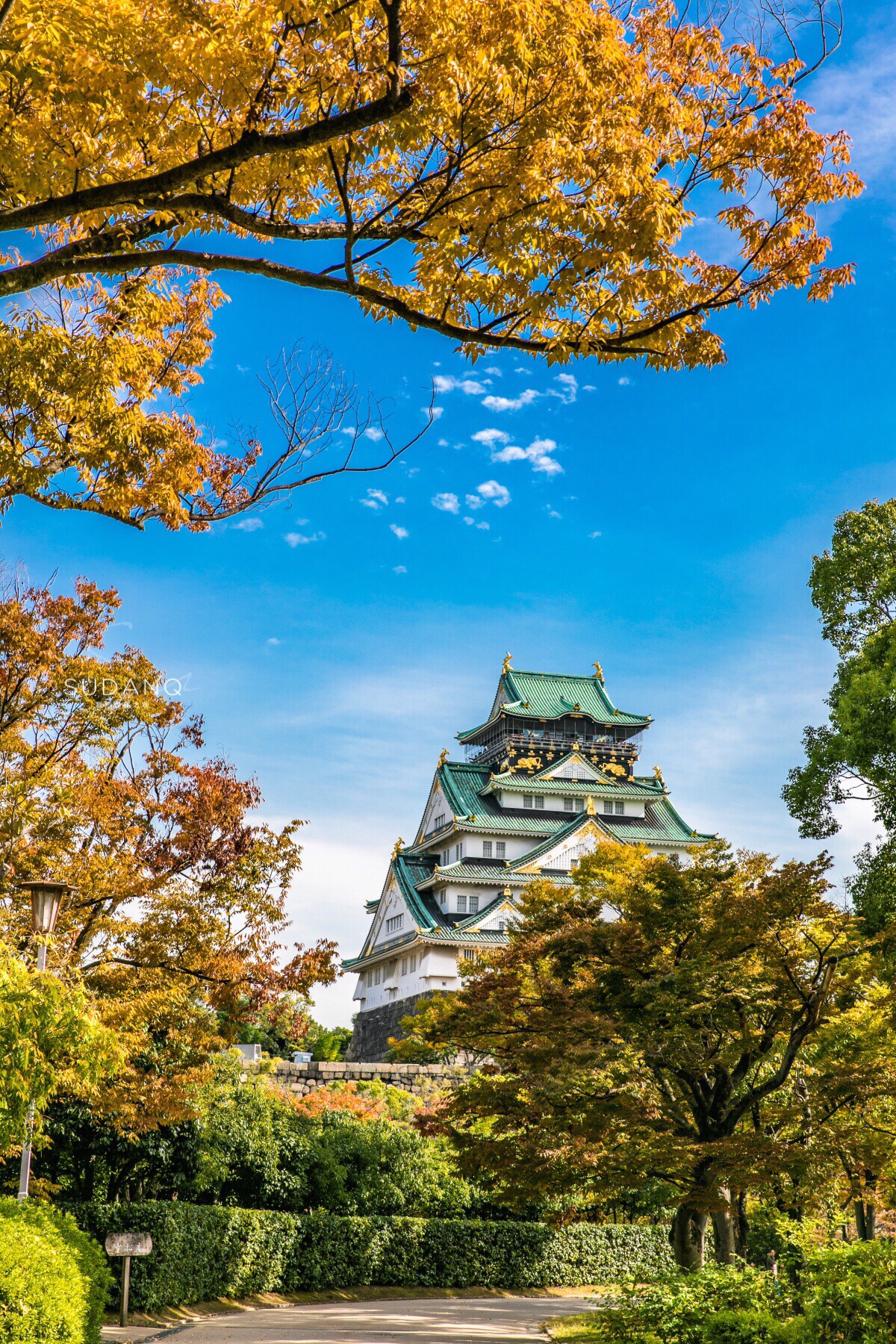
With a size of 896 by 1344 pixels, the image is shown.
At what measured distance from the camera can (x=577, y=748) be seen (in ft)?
152

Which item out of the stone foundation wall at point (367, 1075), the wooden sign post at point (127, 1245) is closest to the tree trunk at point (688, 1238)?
the wooden sign post at point (127, 1245)

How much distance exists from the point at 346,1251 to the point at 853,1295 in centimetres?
1540

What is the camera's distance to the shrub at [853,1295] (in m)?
7.00

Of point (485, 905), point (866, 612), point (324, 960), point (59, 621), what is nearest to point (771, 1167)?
point (324, 960)

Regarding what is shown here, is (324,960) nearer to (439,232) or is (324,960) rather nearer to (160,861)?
(160,861)

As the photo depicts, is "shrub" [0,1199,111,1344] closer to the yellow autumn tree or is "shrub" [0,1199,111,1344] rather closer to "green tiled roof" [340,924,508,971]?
the yellow autumn tree

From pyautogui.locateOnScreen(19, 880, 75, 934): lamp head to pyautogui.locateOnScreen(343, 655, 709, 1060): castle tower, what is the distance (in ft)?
95.8

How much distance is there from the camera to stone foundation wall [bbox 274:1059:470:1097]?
27484 millimetres

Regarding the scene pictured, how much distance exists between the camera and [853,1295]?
7.17 meters

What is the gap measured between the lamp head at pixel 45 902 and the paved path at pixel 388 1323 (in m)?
5.95

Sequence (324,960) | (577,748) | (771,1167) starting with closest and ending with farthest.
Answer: (771,1167)
(324,960)
(577,748)

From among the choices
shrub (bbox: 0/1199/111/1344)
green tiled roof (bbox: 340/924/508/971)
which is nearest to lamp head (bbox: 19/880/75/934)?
shrub (bbox: 0/1199/111/1344)

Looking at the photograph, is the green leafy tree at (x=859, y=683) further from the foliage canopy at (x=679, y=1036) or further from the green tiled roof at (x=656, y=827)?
the green tiled roof at (x=656, y=827)

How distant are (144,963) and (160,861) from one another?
50.3 inches
